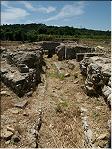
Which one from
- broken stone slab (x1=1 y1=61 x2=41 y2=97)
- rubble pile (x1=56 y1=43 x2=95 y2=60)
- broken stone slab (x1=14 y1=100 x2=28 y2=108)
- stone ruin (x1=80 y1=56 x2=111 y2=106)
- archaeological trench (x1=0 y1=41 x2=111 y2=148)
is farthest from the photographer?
rubble pile (x1=56 y1=43 x2=95 y2=60)

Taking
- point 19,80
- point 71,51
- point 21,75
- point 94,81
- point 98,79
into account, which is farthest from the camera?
point 71,51

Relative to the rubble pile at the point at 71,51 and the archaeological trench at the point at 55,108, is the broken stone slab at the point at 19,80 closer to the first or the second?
the archaeological trench at the point at 55,108

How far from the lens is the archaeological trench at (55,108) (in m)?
8.59

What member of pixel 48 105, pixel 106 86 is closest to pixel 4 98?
pixel 48 105

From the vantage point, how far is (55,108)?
11.3 metres

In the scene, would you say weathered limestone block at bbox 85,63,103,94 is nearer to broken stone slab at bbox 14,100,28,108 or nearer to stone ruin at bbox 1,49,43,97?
stone ruin at bbox 1,49,43,97

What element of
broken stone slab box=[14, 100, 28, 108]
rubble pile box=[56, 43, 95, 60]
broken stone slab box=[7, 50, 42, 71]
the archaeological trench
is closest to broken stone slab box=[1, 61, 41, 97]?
the archaeological trench

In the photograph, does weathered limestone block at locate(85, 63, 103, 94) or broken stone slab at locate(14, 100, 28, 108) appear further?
weathered limestone block at locate(85, 63, 103, 94)

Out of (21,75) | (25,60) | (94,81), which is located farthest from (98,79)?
(25,60)

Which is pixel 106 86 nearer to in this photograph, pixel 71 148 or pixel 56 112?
pixel 56 112

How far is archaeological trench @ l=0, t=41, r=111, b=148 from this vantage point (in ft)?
28.2

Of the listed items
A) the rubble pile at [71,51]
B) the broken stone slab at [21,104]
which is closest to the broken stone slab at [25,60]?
the broken stone slab at [21,104]

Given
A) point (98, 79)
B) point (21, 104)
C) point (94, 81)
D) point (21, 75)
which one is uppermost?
point (21, 75)

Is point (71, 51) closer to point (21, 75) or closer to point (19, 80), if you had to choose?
point (21, 75)
